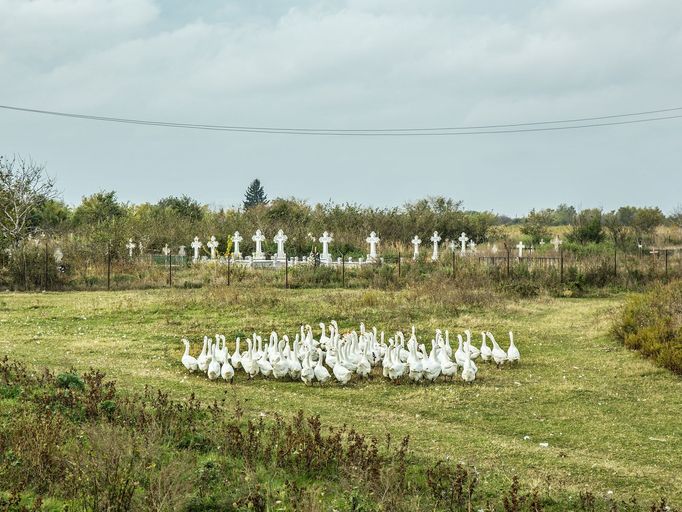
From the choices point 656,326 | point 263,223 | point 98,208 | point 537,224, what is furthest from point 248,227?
point 656,326

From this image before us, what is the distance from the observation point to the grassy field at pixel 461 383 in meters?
9.53

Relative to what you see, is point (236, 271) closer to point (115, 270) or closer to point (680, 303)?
point (115, 270)

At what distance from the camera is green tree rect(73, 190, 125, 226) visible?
61.0m

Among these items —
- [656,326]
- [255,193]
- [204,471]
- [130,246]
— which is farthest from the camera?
[255,193]

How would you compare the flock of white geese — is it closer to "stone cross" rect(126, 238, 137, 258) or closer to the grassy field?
the grassy field

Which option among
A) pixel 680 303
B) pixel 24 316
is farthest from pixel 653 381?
pixel 24 316

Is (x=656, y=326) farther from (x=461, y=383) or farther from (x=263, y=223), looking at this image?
(x=263, y=223)

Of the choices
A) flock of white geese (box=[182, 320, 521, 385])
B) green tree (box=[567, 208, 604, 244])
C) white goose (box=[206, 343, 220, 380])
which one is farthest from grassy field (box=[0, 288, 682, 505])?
green tree (box=[567, 208, 604, 244])

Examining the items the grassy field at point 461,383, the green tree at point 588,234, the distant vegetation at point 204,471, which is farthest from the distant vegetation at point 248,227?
the distant vegetation at point 204,471

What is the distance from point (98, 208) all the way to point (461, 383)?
54115 mm

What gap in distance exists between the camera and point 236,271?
32125 millimetres

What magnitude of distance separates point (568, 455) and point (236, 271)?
23.6 meters

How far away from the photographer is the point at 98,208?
207 ft

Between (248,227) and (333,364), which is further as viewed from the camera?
(248,227)
